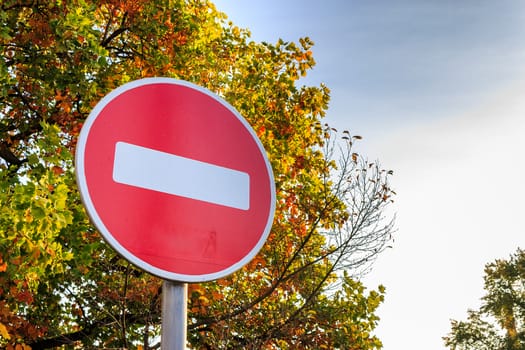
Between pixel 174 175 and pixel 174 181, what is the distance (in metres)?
0.02

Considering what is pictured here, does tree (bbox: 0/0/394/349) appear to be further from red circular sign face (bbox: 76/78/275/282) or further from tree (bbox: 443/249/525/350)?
tree (bbox: 443/249/525/350)

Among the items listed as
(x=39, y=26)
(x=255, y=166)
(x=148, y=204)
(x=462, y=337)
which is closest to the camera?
(x=148, y=204)

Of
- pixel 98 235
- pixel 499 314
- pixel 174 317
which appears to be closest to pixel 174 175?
pixel 174 317

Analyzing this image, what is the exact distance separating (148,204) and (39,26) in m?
6.25

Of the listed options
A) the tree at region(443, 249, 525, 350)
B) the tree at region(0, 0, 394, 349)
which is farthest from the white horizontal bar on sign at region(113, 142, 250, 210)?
the tree at region(443, 249, 525, 350)

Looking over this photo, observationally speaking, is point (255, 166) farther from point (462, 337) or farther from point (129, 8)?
point (462, 337)

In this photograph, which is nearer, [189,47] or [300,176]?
[189,47]

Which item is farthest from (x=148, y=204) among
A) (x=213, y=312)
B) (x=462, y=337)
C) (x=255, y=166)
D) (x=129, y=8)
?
(x=462, y=337)

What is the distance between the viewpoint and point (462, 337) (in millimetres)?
28781

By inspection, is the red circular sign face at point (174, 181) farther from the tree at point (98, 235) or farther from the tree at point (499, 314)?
A: the tree at point (499, 314)

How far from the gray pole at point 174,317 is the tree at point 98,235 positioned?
3880mm

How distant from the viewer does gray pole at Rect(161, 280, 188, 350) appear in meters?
1.33

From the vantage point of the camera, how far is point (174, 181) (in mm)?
1552

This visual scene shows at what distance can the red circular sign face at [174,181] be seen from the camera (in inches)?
57.2
